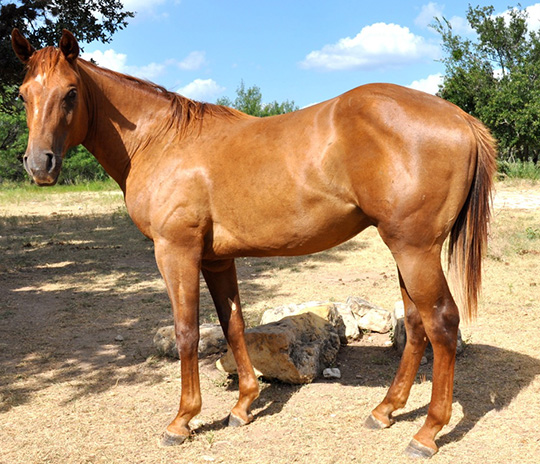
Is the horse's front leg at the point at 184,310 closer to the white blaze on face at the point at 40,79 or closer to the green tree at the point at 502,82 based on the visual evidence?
the white blaze on face at the point at 40,79

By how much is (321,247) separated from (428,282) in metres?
0.68

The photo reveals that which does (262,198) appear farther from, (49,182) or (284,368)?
(284,368)

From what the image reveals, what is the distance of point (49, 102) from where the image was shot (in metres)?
3.12

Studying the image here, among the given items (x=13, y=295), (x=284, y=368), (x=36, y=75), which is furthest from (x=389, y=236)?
(x=13, y=295)

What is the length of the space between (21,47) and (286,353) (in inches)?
110

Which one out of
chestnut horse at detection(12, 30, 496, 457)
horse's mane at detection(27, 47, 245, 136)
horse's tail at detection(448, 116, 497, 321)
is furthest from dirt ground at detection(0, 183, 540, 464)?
horse's mane at detection(27, 47, 245, 136)

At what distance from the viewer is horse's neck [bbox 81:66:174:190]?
140 inches

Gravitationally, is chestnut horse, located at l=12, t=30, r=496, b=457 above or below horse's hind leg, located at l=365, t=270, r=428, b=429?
above

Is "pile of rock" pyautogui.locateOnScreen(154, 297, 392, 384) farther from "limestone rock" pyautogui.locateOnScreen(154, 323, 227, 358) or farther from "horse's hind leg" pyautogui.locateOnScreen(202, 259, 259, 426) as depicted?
"horse's hind leg" pyautogui.locateOnScreen(202, 259, 259, 426)

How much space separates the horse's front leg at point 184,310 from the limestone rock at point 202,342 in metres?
1.43

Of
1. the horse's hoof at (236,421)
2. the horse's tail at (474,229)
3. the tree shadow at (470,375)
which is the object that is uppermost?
the horse's tail at (474,229)

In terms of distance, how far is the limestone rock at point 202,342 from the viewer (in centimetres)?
489

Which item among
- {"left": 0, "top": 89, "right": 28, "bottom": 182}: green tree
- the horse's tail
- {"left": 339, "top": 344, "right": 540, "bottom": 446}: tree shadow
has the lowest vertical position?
{"left": 339, "top": 344, "right": 540, "bottom": 446}: tree shadow

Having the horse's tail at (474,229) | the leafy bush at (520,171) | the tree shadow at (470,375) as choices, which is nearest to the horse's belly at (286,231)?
the horse's tail at (474,229)
